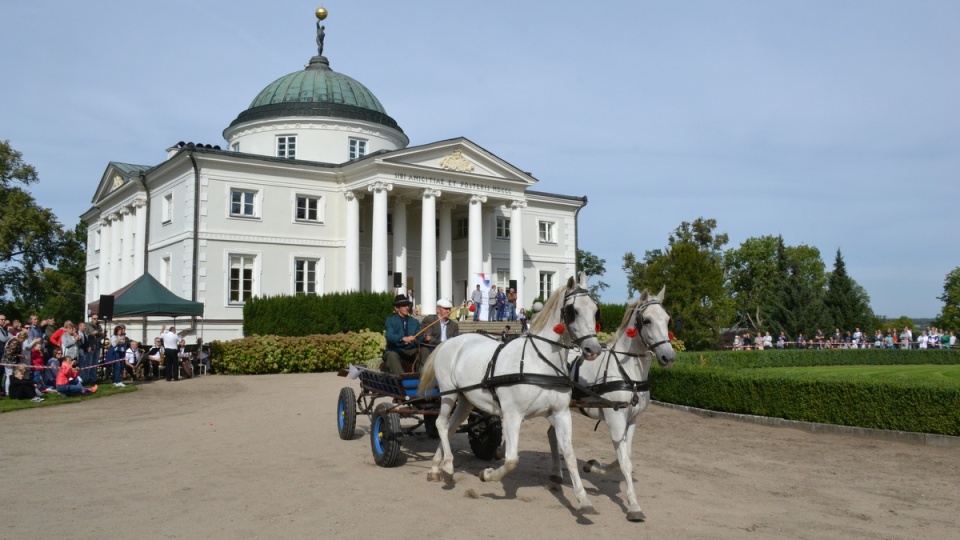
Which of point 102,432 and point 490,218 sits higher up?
point 490,218

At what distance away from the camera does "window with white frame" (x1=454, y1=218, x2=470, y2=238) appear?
141 ft

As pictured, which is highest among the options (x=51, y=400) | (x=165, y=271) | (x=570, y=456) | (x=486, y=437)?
(x=165, y=271)

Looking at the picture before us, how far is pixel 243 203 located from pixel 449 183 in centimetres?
992

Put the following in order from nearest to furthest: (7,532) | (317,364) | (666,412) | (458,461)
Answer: (7,532), (458,461), (666,412), (317,364)

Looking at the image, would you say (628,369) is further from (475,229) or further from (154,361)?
(475,229)


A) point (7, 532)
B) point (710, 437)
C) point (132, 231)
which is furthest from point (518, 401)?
point (132, 231)

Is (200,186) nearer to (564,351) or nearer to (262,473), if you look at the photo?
(262,473)

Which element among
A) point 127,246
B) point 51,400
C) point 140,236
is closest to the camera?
point 51,400

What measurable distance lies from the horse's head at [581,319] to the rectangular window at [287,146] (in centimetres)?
3388

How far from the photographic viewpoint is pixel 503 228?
1709 inches

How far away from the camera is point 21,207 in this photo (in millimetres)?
43781

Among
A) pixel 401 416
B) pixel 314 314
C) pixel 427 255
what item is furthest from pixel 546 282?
pixel 401 416

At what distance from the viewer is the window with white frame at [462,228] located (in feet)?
141

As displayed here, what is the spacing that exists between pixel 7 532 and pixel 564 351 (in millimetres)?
5364
